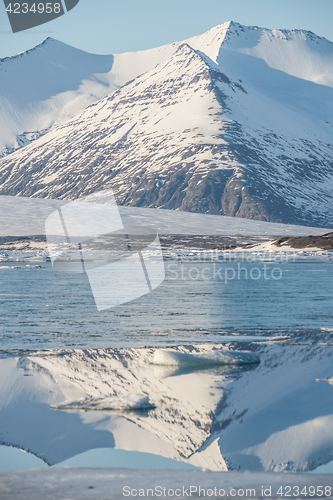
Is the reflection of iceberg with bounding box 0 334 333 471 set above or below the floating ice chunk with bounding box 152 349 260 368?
above

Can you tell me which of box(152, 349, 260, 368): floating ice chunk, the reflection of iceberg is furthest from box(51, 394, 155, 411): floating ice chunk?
box(152, 349, 260, 368): floating ice chunk

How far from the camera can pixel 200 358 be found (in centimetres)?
1076

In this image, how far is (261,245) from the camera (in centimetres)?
8425

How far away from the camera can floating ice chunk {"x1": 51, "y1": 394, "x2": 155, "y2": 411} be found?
791 cm

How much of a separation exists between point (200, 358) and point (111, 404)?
10.3ft

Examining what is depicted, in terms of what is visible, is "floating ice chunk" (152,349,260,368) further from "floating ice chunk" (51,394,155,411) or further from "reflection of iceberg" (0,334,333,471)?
"floating ice chunk" (51,394,155,411)

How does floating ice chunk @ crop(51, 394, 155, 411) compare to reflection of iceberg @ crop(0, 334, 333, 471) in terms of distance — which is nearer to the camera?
reflection of iceberg @ crop(0, 334, 333, 471)

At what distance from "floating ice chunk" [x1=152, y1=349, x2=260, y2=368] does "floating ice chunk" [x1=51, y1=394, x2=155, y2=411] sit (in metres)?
2.33

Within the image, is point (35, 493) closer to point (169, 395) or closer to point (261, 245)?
point (169, 395)

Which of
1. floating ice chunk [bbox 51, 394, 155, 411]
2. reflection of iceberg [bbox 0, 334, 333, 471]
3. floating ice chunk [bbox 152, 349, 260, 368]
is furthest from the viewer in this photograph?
floating ice chunk [bbox 152, 349, 260, 368]

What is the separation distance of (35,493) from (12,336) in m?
9.32

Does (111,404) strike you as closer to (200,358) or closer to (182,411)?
(182,411)

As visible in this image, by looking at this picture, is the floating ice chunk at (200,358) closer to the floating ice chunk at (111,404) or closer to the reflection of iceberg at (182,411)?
the reflection of iceberg at (182,411)

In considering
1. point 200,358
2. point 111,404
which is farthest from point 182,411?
point 200,358
